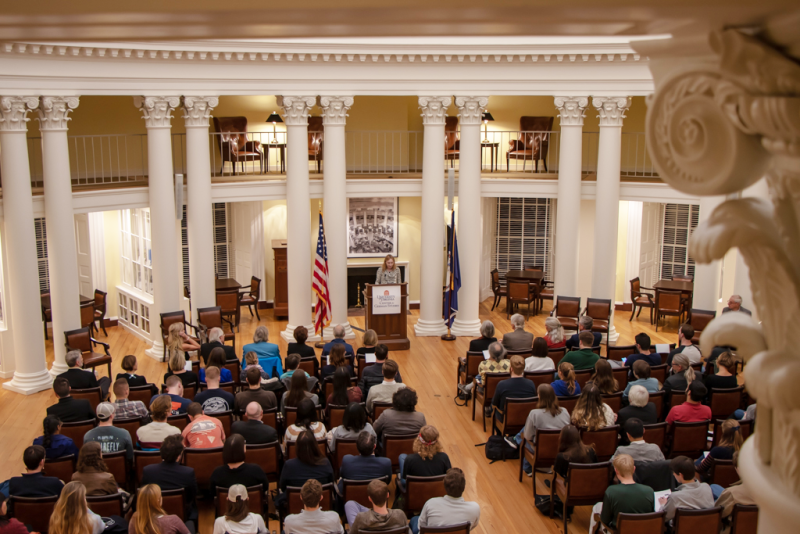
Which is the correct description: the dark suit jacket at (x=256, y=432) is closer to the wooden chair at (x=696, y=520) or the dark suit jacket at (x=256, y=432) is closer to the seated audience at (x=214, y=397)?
the seated audience at (x=214, y=397)

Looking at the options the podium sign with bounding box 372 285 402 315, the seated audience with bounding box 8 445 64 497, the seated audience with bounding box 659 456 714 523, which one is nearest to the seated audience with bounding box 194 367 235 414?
the seated audience with bounding box 8 445 64 497

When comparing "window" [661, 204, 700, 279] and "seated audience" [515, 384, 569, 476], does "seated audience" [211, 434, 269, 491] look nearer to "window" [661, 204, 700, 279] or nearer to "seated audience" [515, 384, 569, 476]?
"seated audience" [515, 384, 569, 476]

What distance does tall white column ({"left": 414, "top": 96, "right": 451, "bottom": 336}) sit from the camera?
1566 centimetres

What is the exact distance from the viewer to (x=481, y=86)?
1543cm

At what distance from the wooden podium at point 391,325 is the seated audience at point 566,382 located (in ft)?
18.1

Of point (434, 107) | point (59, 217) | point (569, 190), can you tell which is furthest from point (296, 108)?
point (569, 190)

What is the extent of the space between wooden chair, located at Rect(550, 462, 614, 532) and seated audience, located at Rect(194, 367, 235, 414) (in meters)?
4.15

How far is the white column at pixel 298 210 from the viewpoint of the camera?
1514 centimetres

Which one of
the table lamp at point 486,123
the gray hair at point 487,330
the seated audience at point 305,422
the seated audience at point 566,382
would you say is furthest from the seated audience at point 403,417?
the table lamp at point 486,123

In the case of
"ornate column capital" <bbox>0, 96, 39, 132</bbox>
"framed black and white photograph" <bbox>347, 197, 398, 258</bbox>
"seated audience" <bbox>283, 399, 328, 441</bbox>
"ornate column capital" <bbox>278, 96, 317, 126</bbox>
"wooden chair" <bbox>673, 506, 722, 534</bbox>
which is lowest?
"wooden chair" <bbox>673, 506, 722, 534</bbox>

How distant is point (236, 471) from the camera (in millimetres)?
7477

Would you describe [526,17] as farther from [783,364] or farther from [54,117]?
[54,117]

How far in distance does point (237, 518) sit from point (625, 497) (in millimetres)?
3442

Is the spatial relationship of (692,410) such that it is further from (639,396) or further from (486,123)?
(486,123)
